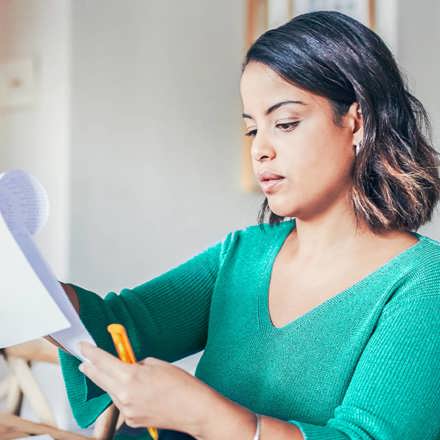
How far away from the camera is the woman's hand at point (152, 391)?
74 cm

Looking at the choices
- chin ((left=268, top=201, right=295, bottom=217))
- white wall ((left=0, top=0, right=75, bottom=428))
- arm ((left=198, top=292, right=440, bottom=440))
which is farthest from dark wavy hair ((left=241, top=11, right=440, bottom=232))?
white wall ((left=0, top=0, right=75, bottom=428))

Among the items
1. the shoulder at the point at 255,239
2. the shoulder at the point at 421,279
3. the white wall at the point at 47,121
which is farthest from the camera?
the white wall at the point at 47,121

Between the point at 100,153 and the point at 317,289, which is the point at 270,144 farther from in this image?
the point at 100,153

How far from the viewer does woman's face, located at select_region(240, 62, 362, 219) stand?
41.1 inches

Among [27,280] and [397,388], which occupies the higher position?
[27,280]

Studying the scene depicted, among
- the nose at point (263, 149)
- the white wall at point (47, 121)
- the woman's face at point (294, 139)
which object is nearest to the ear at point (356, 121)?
the woman's face at point (294, 139)

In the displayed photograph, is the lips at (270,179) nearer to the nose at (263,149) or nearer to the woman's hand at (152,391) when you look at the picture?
the nose at (263,149)

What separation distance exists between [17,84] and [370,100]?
1.91m

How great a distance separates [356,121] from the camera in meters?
1.08

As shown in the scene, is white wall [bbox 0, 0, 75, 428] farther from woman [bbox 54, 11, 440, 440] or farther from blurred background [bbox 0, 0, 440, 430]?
woman [bbox 54, 11, 440, 440]

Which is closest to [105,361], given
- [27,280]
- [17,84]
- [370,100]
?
[27,280]

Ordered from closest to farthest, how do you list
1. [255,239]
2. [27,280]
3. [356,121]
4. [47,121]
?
1. [27,280]
2. [356,121]
3. [255,239]
4. [47,121]

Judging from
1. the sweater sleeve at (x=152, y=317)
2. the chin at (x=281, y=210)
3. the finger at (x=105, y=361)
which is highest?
the chin at (x=281, y=210)

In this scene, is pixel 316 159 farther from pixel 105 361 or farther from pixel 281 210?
pixel 105 361
